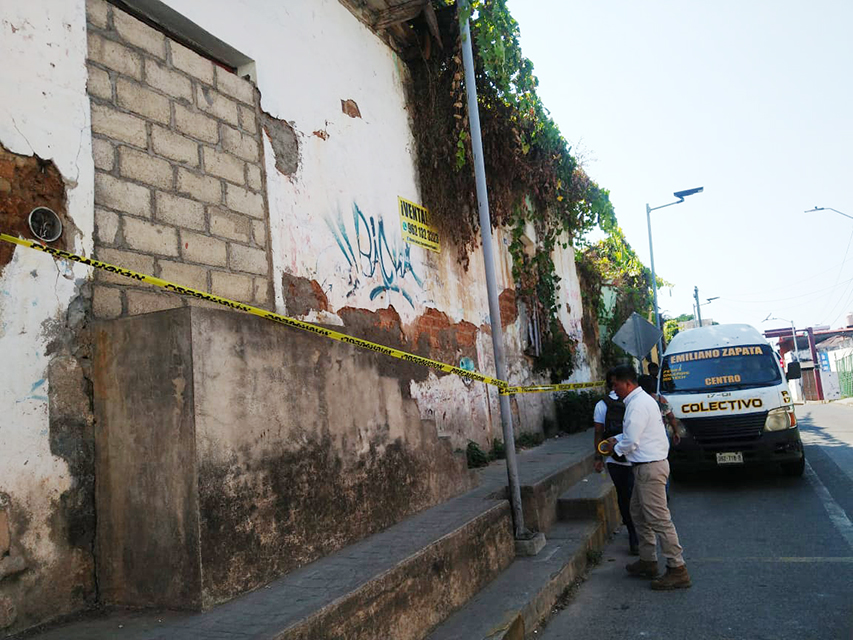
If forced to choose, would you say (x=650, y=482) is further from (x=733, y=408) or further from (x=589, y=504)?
(x=733, y=408)

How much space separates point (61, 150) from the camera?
386 cm

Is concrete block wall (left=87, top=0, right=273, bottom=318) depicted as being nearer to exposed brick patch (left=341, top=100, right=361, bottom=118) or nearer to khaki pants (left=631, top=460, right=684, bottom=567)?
exposed brick patch (left=341, top=100, right=361, bottom=118)

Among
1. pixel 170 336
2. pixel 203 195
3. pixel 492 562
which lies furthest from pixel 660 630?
pixel 203 195

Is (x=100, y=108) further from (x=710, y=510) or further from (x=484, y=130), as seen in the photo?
(x=710, y=510)

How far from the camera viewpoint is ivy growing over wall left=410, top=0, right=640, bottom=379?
8.68m

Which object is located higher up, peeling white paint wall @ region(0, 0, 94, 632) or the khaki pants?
peeling white paint wall @ region(0, 0, 94, 632)

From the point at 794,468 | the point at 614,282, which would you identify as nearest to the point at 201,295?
the point at 794,468

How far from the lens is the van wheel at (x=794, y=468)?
354 inches

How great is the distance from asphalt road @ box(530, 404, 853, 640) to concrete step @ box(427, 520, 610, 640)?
157 millimetres

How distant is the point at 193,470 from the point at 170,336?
70 centimetres

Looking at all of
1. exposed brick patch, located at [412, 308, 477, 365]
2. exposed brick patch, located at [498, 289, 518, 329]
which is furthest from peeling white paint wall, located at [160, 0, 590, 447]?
exposed brick patch, located at [498, 289, 518, 329]

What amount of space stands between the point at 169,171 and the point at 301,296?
1.74 meters

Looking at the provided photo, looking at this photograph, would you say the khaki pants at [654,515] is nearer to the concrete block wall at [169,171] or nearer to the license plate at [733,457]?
the concrete block wall at [169,171]

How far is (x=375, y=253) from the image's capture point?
7.33m
